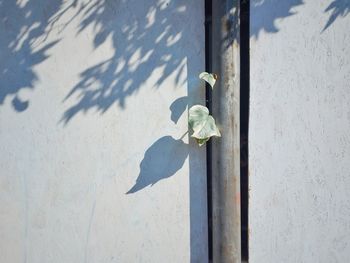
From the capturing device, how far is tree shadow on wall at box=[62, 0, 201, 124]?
3502 millimetres

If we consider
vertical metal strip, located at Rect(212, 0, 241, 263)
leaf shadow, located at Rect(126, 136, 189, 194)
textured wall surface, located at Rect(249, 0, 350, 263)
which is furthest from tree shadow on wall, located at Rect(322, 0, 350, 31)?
leaf shadow, located at Rect(126, 136, 189, 194)

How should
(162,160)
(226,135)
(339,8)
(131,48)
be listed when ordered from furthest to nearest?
1. (162,160)
2. (131,48)
3. (339,8)
4. (226,135)

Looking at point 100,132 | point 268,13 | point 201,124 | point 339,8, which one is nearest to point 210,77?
point 201,124

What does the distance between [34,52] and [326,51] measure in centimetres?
255

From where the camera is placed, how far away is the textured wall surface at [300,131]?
3.45 m

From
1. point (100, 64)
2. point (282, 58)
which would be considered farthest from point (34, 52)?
point (282, 58)

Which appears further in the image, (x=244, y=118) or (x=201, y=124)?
(x=244, y=118)

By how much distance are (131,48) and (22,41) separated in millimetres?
966

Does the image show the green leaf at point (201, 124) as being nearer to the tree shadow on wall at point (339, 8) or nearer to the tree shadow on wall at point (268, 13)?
the tree shadow on wall at point (268, 13)

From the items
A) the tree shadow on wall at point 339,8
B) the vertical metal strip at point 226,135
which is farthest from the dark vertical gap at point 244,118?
the tree shadow on wall at point 339,8

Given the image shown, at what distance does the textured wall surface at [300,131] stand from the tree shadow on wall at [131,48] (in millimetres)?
656

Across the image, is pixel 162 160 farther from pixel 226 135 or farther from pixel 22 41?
pixel 22 41

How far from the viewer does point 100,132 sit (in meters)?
3.63

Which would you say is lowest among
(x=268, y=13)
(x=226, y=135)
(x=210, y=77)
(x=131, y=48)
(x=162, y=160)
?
(x=162, y=160)
